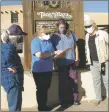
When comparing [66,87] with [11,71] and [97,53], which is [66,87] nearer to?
[97,53]

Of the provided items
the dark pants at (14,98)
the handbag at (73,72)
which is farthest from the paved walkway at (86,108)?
the dark pants at (14,98)

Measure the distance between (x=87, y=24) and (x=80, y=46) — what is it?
76 cm

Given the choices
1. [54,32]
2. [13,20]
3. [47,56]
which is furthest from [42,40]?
[13,20]

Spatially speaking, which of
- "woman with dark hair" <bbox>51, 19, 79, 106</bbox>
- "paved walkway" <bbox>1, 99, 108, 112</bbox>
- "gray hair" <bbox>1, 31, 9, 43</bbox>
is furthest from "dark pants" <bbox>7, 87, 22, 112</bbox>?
"woman with dark hair" <bbox>51, 19, 79, 106</bbox>

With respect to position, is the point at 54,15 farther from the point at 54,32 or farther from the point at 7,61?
the point at 7,61

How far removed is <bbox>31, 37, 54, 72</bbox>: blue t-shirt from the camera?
6051 millimetres

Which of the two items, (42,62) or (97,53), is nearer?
(42,62)

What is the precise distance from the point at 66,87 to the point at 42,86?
0.67m

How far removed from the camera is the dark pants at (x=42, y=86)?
6.23 meters

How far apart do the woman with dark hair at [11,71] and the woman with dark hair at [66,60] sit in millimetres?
1445

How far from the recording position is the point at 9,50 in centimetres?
511

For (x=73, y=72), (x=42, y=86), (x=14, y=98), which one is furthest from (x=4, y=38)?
(x=73, y=72)

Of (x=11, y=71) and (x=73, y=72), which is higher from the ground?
(x=11, y=71)

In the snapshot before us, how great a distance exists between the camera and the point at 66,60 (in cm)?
660
